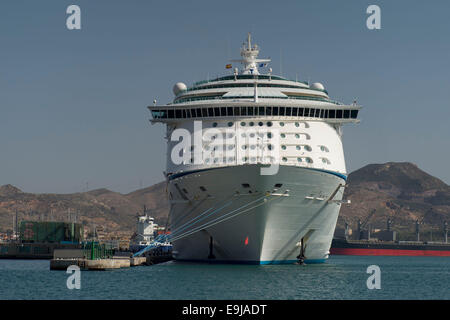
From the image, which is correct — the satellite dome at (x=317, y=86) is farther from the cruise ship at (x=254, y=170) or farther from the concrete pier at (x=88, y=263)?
the concrete pier at (x=88, y=263)

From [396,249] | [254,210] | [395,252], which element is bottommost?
[395,252]

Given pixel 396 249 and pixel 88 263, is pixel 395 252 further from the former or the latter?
pixel 88 263

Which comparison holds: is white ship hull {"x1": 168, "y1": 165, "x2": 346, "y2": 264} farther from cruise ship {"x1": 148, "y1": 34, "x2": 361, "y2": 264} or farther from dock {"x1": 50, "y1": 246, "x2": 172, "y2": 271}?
dock {"x1": 50, "y1": 246, "x2": 172, "y2": 271}

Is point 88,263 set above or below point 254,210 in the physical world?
below

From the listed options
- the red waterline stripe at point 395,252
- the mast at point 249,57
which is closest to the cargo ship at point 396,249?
the red waterline stripe at point 395,252

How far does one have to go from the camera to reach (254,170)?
44.1 metres

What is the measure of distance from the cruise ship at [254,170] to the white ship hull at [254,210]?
2.5 inches

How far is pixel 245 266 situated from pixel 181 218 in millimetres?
6008

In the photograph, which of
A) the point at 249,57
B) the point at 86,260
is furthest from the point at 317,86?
the point at 86,260

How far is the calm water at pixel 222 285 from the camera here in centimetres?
3375

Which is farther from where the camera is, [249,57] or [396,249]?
[396,249]

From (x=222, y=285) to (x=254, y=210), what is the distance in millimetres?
9239

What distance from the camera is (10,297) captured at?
33.8 meters

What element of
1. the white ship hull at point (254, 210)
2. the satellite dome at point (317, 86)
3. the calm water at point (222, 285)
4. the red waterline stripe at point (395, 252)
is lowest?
the red waterline stripe at point (395, 252)
